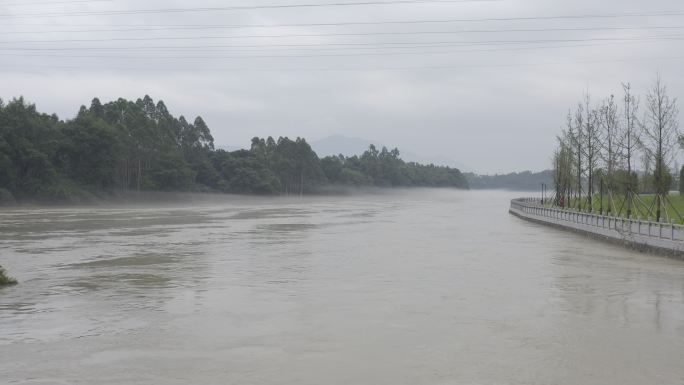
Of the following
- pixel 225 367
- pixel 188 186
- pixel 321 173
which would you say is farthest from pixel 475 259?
pixel 321 173

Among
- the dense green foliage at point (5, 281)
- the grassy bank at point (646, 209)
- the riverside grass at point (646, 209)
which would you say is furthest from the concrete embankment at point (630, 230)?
the dense green foliage at point (5, 281)

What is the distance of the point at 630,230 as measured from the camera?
1240 inches

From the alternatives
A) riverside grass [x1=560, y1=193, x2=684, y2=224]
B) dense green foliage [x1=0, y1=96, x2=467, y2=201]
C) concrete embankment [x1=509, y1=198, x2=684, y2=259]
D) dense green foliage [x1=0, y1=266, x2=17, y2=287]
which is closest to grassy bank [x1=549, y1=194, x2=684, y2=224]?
riverside grass [x1=560, y1=193, x2=684, y2=224]

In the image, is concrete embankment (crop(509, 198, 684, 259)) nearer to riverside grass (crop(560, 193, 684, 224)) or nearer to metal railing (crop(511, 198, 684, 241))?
metal railing (crop(511, 198, 684, 241))

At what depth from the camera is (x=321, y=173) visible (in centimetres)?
16412

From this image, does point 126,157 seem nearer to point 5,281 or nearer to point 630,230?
point 630,230

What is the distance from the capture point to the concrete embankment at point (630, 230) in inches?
1045

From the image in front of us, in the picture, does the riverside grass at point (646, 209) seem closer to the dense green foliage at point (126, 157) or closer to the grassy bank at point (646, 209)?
the grassy bank at point (646, 209)

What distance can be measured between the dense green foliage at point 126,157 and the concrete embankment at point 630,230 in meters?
58.6

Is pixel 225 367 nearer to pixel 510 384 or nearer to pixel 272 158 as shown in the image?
pixel 510 384

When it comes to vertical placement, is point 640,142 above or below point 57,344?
above

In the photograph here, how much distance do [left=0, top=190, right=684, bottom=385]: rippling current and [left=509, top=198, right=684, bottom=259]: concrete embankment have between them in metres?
0.76

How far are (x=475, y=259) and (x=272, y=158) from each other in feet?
393

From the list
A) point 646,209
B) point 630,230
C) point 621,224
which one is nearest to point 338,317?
point 630,230
